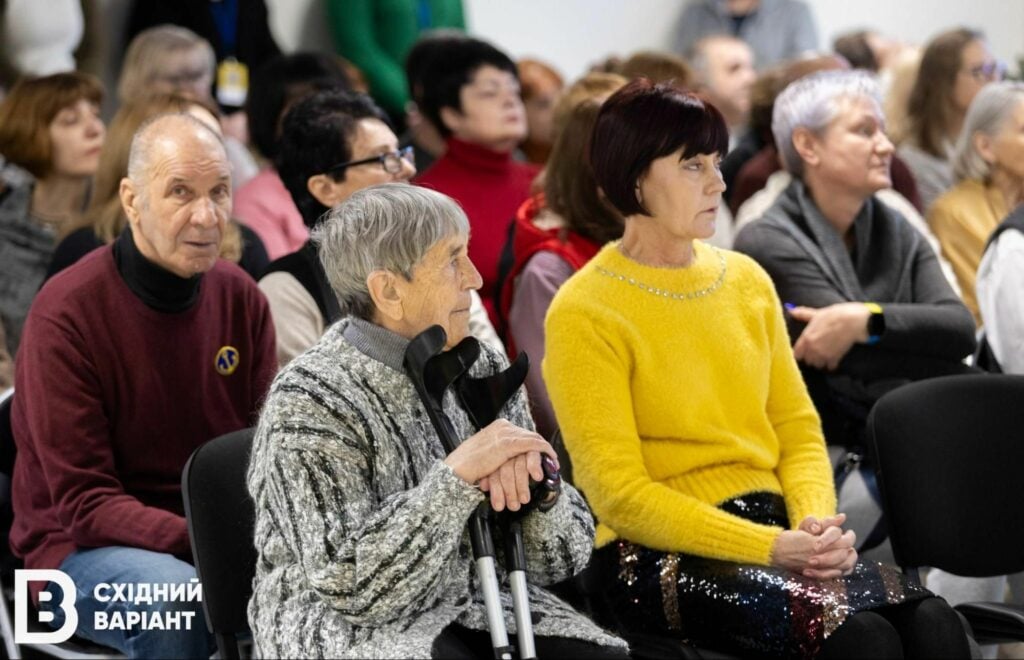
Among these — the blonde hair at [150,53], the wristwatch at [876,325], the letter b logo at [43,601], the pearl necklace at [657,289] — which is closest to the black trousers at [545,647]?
the pearl necklace at [657,289]

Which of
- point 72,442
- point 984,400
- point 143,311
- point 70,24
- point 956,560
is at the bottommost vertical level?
point 956,560

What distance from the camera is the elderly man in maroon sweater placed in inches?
111

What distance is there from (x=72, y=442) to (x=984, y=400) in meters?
1.79

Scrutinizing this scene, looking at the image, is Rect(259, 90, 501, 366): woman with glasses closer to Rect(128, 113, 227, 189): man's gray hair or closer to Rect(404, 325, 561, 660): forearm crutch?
Rect(128, 113, 227, 189): man's gray hair

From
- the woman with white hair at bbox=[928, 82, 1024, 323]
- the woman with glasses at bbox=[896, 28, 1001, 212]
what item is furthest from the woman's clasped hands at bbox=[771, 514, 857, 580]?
the woman with glasses at bbox=[896, 28, 1001, 212]

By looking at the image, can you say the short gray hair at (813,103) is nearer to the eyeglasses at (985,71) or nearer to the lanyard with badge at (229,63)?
the eyeglasses at (985,71)

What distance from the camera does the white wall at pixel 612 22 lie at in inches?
256

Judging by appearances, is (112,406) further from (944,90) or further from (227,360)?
(944,90)

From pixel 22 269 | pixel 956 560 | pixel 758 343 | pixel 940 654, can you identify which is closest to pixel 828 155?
pixel 758 343

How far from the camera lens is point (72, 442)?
9.29 feet

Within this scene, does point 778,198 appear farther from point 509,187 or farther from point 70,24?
point 70,24

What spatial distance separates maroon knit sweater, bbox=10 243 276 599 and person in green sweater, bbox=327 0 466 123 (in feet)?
10.5

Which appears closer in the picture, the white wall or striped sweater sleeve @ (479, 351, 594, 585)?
striped sweater sleeve @ (479, 351, 594, 585)

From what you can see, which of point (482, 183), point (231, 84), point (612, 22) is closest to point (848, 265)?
point (482, 183)
